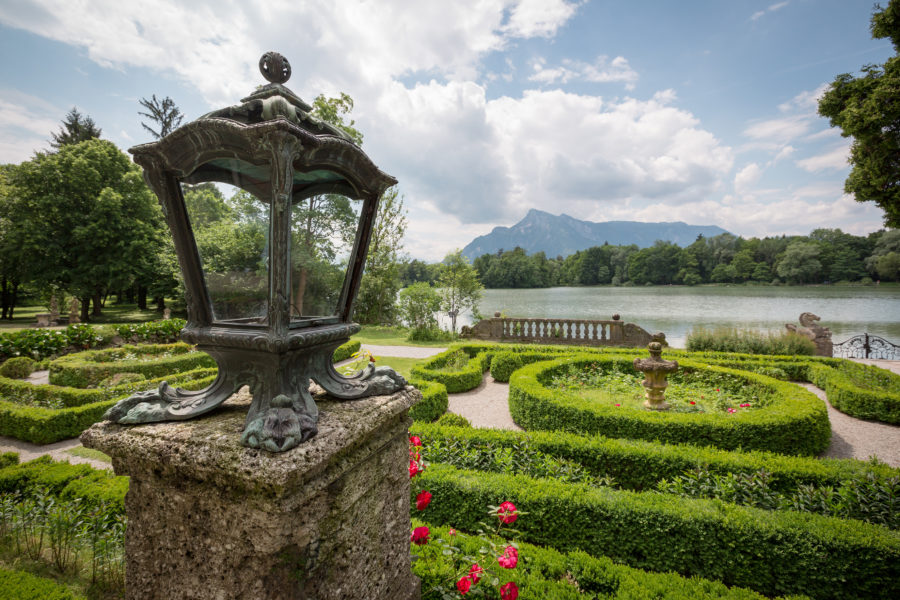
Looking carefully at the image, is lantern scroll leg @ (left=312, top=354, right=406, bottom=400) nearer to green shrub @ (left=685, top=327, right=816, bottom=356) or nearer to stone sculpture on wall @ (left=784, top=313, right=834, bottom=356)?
green shrub @ (left=685, top=327, right=816, bottom=356)

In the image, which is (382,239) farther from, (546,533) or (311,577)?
(311,577)

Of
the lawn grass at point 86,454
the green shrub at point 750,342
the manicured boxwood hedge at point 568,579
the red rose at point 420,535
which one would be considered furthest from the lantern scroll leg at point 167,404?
the green shrub at point 750,342

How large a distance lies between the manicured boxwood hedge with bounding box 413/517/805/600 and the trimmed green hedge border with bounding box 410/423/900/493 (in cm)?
196

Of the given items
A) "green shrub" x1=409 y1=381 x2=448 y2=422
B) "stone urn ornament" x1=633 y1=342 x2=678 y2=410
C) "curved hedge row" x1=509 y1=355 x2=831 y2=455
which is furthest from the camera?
"green shrub" x1=409 y1=381 x2=448 y2=422

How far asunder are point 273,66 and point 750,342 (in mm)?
17176

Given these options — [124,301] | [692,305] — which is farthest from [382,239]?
[124,301]

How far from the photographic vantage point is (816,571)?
323 centimetres

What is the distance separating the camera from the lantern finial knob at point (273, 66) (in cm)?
183

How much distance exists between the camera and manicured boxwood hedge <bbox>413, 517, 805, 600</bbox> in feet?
8.51

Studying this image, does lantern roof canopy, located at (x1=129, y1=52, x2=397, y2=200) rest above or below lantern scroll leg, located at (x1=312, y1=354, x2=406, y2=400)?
above

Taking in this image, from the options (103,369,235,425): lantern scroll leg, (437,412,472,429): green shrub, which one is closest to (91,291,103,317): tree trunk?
(437,412,472,429): green shrub

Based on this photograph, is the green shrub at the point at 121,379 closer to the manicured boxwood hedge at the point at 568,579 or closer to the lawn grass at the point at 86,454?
the lawn grass at the point at 86,454

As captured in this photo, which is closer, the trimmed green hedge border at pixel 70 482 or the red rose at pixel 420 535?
the red rose at pixel 420 535

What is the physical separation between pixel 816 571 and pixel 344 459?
443 cm
